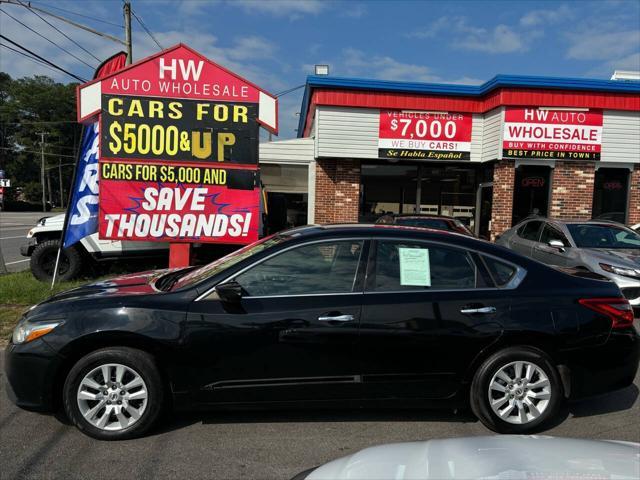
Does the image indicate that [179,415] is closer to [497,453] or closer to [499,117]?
[497,453]

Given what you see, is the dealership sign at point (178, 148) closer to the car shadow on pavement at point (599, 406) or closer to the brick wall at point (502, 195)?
the car shadow on pavement at point (599, 406)

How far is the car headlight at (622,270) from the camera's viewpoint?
7.00 meters

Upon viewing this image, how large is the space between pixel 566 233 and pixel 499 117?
5.65 metres

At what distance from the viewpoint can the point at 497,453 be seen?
6.05ft

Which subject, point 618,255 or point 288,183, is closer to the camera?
point 618,255

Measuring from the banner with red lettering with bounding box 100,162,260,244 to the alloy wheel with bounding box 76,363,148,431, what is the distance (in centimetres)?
453

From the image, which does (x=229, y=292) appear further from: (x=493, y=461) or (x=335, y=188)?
(x=335, y=188)

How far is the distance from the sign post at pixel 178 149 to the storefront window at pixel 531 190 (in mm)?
8555

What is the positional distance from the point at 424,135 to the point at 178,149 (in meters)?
7.77

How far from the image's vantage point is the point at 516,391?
3.62m

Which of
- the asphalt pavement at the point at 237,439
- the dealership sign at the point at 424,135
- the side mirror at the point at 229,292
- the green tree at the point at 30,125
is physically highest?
the green tree at the point at 30,125

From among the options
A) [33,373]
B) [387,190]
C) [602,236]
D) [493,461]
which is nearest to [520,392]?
[493,461]

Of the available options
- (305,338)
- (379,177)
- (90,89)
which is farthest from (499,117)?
(305,338)

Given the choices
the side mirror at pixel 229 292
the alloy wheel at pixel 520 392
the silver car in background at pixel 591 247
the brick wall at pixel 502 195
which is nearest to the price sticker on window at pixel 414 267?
the alloy wheel at pixel 520 392
